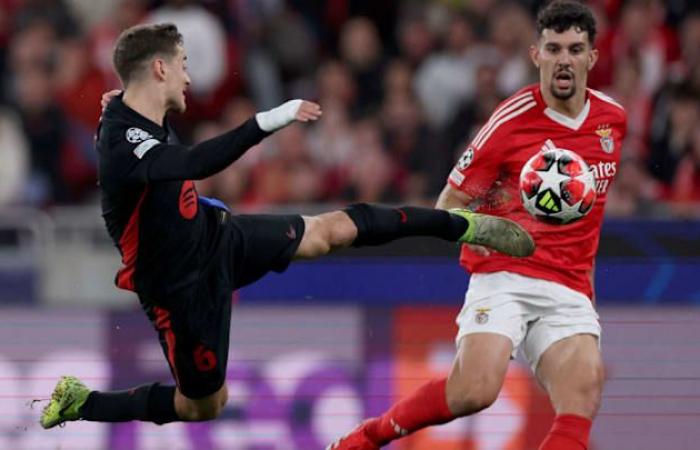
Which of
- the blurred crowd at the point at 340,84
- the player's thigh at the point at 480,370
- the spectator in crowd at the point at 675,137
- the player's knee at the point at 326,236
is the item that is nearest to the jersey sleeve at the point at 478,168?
the player's knee at the point at 326,236

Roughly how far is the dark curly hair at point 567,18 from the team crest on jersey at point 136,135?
179cm

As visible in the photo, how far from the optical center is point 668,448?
8.18m

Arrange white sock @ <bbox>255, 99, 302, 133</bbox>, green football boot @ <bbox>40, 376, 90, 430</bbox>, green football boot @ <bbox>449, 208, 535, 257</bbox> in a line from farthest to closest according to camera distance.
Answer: green football boot @ <bbox>40, 376, 90, 430</bbox> → green football boot @ <bbox>449, 208, 535, 257</bbox> → white sock @ <bbox>255, 99, 302, 133</bbox>

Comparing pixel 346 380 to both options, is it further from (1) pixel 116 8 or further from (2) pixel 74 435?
(1) pixel 116 8

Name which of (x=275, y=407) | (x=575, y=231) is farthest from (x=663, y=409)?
(x=275, y=407)

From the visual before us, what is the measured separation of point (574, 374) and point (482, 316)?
0.46m

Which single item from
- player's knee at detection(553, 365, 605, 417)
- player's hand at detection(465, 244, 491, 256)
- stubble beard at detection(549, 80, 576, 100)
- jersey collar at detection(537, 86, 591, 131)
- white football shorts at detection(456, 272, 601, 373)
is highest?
stubble beard at detection(549, 80, 576, 100)

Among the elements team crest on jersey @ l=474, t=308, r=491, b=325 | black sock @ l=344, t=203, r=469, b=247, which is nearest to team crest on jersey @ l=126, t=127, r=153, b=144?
black sock @ l=344, t=203, r=469, b=247

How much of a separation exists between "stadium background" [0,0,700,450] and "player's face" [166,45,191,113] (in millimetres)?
1601

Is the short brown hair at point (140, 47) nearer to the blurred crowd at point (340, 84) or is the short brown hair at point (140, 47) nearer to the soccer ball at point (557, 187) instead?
the soccer ball at point (557, 187)

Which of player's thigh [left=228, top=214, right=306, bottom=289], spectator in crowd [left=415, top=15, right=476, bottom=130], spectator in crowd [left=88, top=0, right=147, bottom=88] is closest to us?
player's thigh [left=228, top=214, right=306, bottom=289]

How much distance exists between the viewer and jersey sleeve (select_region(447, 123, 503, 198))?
7355 mm

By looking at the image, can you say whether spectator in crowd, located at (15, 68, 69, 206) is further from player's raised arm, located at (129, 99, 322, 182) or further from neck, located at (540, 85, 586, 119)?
player's raised arm, located at (129, 99, 322, 182)

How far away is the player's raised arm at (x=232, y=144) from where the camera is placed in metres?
6.45
